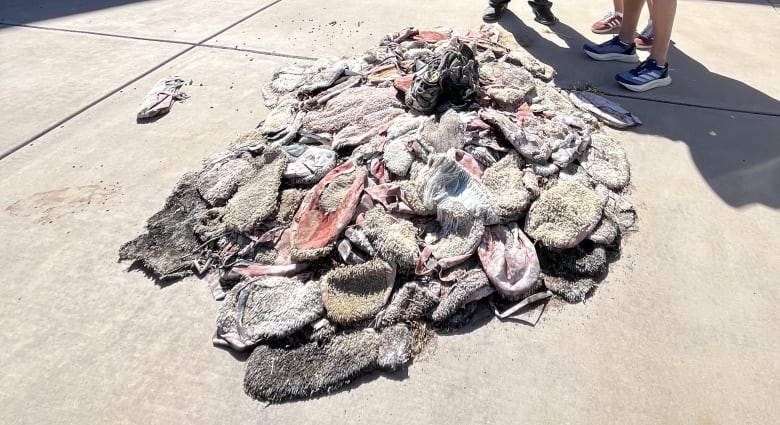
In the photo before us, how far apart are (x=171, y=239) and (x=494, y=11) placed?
12.5 feet

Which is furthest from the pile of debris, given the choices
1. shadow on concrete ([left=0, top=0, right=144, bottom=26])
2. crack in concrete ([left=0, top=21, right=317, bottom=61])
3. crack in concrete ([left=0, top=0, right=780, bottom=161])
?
shadow on concrete ([left=0, top=0, right=144, bottom=26])

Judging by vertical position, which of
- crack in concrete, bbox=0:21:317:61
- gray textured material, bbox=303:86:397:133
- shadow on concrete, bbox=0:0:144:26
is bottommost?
gray textured material, bbox=303:86:397:133

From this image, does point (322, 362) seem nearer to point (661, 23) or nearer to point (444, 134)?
point (444, 134)

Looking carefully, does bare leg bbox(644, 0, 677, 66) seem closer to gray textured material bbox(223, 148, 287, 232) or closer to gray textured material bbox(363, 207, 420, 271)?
gray textured material bbox(363, 207, 420, 271)

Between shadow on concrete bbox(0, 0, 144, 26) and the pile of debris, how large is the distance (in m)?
4.15

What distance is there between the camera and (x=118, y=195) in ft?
8.67

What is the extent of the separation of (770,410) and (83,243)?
313 centimetres

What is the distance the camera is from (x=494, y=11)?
450cm

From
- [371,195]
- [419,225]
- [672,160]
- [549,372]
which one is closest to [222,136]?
[371,195]

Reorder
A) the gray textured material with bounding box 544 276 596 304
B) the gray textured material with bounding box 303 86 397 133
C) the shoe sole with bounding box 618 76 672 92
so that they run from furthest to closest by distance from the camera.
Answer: the shoe sole with bounding box 618 76 672 92
the gray textured material with bounding box 303 86 397 133
the gray textured material with bounding box 544 276 596 304

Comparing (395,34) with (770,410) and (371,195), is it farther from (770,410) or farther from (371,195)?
(770,410)

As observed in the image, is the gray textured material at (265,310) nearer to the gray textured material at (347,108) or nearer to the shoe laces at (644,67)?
the gray textured material at (347,108)

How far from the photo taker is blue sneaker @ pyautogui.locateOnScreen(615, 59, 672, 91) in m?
3.32

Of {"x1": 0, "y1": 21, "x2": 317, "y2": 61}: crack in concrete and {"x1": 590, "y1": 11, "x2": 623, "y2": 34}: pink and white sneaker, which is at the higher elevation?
{"x1": 0, "y1": 21, "x2": 317, "y2": 61}: crack in concrete
